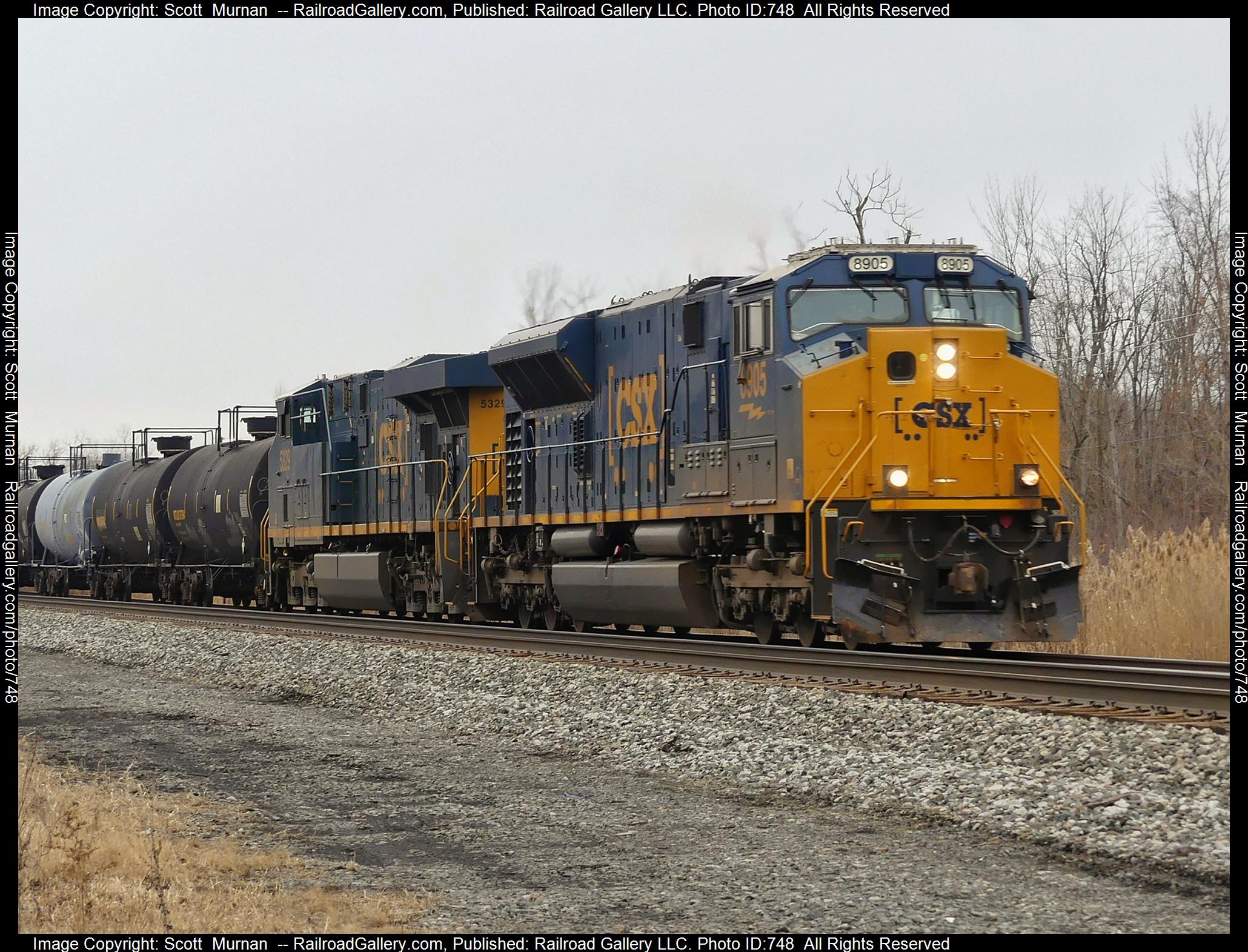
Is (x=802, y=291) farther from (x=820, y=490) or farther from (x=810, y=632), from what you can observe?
(x=810, y=632)

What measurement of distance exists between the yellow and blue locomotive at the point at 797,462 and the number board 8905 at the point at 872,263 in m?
0.02

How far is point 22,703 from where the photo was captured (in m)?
14.8

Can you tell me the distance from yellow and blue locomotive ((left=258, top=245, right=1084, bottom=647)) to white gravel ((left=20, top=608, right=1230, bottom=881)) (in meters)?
2.15

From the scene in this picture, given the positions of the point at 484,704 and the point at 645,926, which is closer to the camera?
the point at 645,926

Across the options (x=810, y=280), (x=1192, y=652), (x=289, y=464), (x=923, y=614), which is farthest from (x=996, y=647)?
(x=289, y=464)

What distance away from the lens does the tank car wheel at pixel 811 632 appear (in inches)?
537

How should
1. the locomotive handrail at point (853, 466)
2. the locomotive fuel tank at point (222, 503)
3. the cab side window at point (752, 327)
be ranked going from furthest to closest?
the locomotive fuel tank at point (222, 503)
the cab side window at point (752, 327)
the locomotive handrail at point (853, 466)

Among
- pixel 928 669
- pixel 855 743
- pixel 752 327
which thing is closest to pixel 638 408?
pixel 752 327

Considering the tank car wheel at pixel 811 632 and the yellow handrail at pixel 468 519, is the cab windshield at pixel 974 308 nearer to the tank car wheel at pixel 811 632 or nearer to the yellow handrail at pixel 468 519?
the tank car wheel at pixel 811 632

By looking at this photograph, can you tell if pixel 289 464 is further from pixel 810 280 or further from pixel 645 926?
pixel 645 926

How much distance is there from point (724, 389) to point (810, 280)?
1.55m

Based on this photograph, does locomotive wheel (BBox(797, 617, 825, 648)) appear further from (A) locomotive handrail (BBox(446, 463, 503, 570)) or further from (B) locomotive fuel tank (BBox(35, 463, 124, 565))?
(B) locomotive fuel tank (BBox(35, 463, 124, 565))

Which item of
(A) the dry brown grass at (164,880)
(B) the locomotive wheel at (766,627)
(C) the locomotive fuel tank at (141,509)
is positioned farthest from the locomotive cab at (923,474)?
(C) the locomotive fuel tank at (141,509)

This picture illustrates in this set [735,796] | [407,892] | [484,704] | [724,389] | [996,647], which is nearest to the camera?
[407,892]
